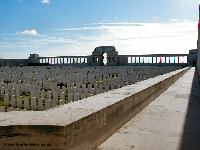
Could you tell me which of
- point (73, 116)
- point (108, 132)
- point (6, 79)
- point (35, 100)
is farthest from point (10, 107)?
point (6, 79)

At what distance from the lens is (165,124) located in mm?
4984

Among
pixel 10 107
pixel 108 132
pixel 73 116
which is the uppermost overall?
pixel 73 116

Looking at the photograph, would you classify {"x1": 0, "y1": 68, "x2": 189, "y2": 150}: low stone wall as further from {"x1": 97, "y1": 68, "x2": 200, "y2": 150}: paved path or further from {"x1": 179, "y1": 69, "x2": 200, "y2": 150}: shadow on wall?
{"x1": 179, "y1": 69, "x2": 200, "y2": 150}: shadow on wall

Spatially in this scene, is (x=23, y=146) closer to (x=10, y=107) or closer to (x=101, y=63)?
(x=10, y=107)

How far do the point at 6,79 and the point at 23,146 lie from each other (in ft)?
63.0

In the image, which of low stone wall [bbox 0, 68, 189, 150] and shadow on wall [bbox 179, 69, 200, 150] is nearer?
low stone wall [bbox 0, 68, 189, 150]

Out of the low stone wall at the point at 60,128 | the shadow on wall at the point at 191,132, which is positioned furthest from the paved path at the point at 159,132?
the low stone wall at the point at 60,128

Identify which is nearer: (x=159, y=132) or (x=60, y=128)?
(x=60, y=128)

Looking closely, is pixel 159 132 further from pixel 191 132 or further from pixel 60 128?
pixel 60 128

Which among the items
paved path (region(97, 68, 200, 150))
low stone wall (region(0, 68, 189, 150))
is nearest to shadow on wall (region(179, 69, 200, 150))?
paved path (region(97, 68, 200, 150))

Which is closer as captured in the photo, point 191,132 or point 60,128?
point 60,128

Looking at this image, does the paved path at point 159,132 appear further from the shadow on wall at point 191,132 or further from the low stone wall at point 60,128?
the low stone wall at point 60,128

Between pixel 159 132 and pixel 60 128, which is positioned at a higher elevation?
pixel 60 128

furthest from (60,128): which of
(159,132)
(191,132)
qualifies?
(191,132)
